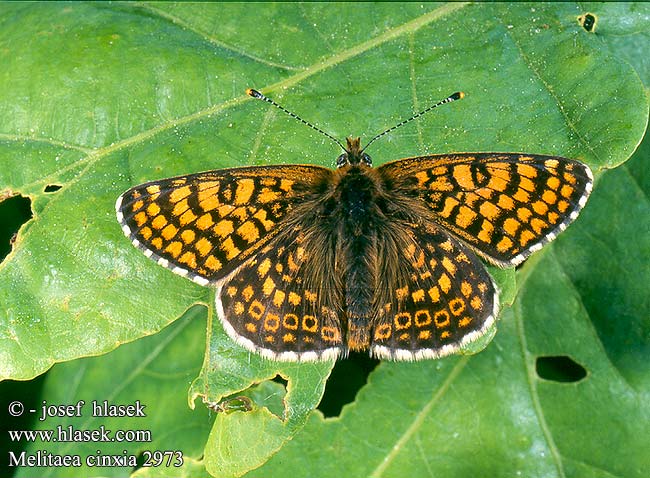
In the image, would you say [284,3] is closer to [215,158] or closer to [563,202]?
[215,158]

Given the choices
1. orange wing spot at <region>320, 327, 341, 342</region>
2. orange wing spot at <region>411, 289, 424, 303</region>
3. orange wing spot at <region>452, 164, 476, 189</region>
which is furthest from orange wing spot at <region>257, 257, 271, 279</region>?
orange wing spot at <region>452, 164, 476, 189</region>

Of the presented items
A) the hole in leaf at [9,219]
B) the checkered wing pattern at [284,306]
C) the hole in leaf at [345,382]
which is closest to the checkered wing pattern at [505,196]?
the checkered wing pattern at [284,306]

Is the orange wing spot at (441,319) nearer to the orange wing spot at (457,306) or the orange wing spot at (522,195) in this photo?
the orange wing spot at (457,306)

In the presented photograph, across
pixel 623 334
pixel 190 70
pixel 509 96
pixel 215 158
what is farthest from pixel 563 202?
pixel 190 70

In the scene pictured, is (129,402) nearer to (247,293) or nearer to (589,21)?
(247,293)

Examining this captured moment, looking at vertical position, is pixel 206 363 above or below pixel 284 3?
below

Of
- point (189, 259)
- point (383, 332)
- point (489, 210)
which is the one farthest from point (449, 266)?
point (189, 259)

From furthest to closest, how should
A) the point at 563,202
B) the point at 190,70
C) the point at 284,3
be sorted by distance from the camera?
the point at 284,3 → the point at 190,70 → the point at 563,202
